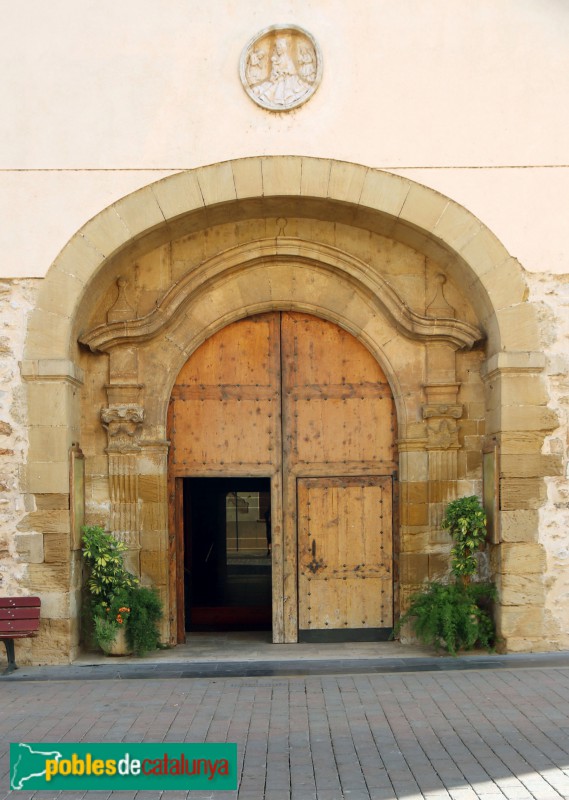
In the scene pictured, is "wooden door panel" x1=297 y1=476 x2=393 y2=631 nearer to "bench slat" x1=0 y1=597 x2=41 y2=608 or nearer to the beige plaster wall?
"bench slat" x1=0 y1=597 x2=41 y2=608

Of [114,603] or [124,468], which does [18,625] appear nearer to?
[114,603]

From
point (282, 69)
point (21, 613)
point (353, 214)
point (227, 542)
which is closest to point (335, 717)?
point (21, 613)

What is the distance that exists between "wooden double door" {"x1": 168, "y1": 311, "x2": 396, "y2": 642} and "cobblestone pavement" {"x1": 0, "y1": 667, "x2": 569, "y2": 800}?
1.47 metres

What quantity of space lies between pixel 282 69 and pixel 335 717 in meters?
5.31

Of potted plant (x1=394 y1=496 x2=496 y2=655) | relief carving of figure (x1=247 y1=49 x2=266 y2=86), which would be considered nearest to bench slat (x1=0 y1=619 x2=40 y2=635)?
potted plant (x1=394 y1=496 x2=496 y2=655)

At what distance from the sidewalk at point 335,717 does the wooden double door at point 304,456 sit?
547 millimetres

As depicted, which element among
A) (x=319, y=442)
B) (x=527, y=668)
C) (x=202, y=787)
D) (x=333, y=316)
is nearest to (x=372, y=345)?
(x=333, y=316)

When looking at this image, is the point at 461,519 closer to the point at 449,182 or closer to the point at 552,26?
the point at 449,182

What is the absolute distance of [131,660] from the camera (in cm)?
848

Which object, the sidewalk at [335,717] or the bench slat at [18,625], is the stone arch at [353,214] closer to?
the bench slat at [18,625]

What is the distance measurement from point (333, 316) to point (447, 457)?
1636 mm

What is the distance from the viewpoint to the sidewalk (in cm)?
519

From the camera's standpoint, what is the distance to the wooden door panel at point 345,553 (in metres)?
9.21

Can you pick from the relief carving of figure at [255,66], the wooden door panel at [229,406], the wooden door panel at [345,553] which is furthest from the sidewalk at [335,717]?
the relief carving of figure at [255,66]
